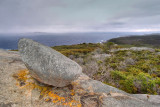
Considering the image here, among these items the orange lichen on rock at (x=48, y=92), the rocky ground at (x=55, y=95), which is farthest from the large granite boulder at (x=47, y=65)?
the rocky ground at (x=55, y=95)

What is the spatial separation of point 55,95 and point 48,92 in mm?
338

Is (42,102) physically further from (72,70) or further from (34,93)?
(72,70)

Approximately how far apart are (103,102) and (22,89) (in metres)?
3.40

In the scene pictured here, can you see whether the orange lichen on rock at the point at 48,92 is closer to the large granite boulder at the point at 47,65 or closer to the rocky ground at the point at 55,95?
the rocky ground at the point at 55,95

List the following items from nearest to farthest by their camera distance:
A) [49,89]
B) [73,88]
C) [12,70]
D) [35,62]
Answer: [35,62], [49,89], [73,88], [12,70]

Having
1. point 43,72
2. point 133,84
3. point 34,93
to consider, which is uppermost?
point 43,72

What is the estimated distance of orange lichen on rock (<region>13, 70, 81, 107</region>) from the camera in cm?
351

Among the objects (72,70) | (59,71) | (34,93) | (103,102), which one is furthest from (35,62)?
(103,102)

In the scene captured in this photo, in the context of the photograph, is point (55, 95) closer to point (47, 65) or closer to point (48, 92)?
point (48, 92)

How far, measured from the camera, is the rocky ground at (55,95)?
337 centimetres

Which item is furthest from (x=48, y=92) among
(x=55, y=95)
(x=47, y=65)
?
(x=47, y=65)

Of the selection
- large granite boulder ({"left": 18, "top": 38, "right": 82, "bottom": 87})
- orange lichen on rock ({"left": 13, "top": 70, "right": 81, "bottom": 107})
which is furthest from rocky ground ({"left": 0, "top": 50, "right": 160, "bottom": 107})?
large granite boulder ({"left": 18, "top": 38, "right": 82, "bottom": 87})

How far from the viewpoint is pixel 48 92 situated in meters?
3.82

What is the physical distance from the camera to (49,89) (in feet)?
13.1
